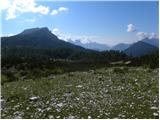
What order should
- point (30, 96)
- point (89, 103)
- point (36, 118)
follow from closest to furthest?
1. point (36, 118)
2. point (89, 103)
3. point (30, 96)

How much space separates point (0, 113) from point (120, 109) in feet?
14.0

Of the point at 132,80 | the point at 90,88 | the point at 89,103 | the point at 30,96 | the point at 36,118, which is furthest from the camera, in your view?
the point at 132,80

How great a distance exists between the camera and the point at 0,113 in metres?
12.6

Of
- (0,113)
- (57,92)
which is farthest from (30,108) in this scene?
(57,92)

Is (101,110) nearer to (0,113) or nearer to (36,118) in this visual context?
A: (36,118)

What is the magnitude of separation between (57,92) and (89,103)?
130 inches

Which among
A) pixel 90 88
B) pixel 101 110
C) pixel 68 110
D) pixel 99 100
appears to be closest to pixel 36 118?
pixel 68 110

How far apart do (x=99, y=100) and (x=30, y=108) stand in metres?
2.73

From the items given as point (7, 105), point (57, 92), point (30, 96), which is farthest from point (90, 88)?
point (7, 105)

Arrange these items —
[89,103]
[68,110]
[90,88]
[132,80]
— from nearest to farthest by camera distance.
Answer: [68,110] < [89,103] < [90,88] < [132,80]

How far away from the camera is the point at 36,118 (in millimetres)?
11656

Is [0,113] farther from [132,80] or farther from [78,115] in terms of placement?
[132,80]

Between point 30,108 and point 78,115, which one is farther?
point 30,108

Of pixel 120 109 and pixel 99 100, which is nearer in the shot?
pixel 120 109
